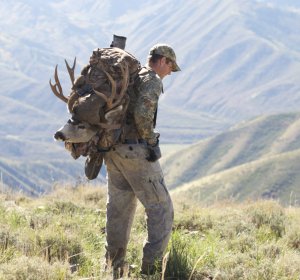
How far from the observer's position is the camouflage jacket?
5457 mm

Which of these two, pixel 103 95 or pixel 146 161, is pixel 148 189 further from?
pixel 103 95

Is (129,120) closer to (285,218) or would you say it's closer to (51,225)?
(51,225)

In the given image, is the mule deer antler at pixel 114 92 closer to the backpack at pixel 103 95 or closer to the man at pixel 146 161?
the backpack at pixel 103 95

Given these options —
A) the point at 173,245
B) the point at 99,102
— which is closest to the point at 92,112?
the point at 99,102

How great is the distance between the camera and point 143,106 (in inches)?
215

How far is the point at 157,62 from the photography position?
6078 millimetres

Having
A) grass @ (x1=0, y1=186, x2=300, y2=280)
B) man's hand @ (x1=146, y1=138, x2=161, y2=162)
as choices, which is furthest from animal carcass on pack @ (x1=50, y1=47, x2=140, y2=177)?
grass @ (x1=0, y1=186, x2=300, y2=280)

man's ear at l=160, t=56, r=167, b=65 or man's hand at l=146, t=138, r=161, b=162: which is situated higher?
man's ear at l=160, t=56, r=167, b=65

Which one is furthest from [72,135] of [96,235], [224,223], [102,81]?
[224,223]

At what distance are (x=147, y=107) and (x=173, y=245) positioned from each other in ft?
5.51

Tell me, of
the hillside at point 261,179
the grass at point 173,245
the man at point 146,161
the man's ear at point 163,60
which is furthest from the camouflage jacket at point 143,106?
the hillside at point 261,179

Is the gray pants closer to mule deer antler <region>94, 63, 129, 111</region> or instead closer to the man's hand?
the man's hand

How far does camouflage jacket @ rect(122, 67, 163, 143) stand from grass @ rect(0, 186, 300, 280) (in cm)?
131

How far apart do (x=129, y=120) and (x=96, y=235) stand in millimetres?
2048
